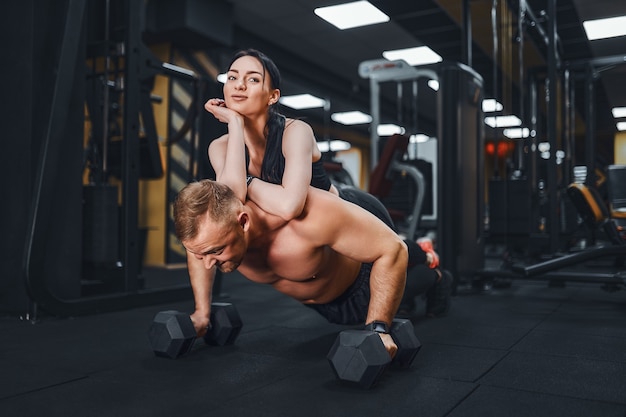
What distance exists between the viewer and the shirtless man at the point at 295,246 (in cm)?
121

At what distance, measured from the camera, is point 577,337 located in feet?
6.11

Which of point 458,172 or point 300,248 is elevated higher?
point 458,172

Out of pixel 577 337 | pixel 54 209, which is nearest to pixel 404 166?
pixel 577 337

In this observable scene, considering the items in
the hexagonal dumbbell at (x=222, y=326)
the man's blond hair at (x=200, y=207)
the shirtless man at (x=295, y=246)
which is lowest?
the hexagonal dumbbell at (x=222, y=326)

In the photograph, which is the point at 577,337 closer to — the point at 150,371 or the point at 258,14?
the point at 150,371

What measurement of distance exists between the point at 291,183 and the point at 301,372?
478 millimetres

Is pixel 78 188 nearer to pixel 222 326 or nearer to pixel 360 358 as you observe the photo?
pixel 222 326

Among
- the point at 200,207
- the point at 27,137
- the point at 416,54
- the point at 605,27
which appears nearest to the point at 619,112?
the point at 605,27

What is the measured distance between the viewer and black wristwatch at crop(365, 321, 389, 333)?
4.36 ft

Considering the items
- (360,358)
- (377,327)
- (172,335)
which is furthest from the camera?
(172,335)

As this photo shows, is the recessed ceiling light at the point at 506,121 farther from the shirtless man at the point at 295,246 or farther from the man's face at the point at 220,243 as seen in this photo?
the man's face at the point at 220,243

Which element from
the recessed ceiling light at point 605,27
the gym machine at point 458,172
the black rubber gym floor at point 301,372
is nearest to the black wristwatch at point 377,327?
the black rubber gym floor at point 301,372

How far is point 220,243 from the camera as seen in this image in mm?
1216

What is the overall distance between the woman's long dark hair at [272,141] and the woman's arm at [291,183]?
0.04 meters
